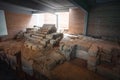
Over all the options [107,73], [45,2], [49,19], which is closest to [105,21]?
[107,73]

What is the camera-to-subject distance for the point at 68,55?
3.39 metres

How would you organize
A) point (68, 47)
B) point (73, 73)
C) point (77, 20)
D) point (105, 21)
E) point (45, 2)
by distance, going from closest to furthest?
point (73, 73), point (68, 47), point (105, 21), point (45, 2), point (77, 20)

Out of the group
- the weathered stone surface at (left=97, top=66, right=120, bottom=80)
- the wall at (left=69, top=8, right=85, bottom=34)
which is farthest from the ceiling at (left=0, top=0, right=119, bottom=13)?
the weathered stone surface at (left=97, top=66, right=120, bottom=80)

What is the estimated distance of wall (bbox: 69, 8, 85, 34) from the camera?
16.7ft

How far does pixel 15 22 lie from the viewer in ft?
19.6

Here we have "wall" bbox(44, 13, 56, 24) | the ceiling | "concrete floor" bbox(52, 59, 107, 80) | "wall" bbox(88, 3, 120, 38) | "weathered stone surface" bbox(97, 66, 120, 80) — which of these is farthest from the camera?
"wall" bbox(44, 13, 56, 24)

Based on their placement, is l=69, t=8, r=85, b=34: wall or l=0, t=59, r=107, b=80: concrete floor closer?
l=0, t=59, r=107, b=80: concrete floor

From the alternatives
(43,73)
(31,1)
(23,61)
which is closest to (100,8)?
(31,1)

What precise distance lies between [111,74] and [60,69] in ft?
5.35

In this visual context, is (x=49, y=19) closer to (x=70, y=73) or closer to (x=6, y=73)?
(x=6, y=73)

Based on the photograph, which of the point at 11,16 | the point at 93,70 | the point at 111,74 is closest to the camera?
the point at 111,74

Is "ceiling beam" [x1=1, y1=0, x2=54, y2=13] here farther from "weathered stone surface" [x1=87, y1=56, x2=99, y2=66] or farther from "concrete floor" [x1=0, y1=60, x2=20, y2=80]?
"weathered stone surface" [x1=87, y1=56, x2=99, y2=66]

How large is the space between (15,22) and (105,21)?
20.1 feet

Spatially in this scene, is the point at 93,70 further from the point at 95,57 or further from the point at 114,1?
the point at 114,1
